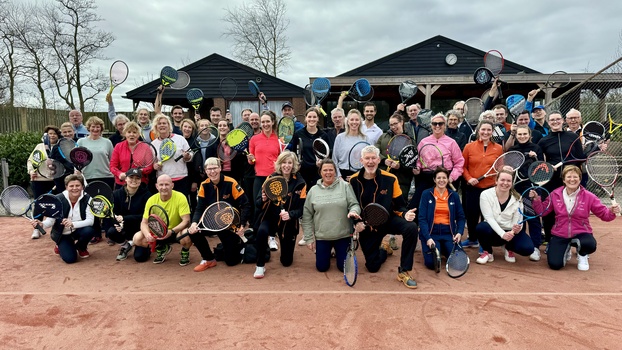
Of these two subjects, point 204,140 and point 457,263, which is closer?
point 457,263

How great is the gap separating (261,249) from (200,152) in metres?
2.17

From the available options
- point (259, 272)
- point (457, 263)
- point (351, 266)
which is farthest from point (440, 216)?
point (259, 272)

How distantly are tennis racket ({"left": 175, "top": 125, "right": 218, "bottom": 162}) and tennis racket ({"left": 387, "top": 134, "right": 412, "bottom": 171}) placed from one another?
2.73 metres

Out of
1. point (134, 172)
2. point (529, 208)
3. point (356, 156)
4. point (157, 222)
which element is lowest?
point (157, 222)

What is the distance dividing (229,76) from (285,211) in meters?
12.3


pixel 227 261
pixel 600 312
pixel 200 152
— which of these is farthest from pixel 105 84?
pixel 600 312

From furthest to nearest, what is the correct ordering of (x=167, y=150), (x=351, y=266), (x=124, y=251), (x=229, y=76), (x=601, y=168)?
(x=229, y=76) → (x=601, y=168) → (x=167, y=150) → (x=124, y=251) → (x=351, y=266)

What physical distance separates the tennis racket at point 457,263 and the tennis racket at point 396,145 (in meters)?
1.39

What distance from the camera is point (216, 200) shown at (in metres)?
4.82

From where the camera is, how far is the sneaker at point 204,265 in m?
4.73

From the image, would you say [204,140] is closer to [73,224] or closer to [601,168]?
[73,224]

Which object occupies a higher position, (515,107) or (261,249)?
(515,107)

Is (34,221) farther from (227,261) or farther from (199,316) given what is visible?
(199,316)

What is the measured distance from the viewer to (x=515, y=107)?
6.94 m
